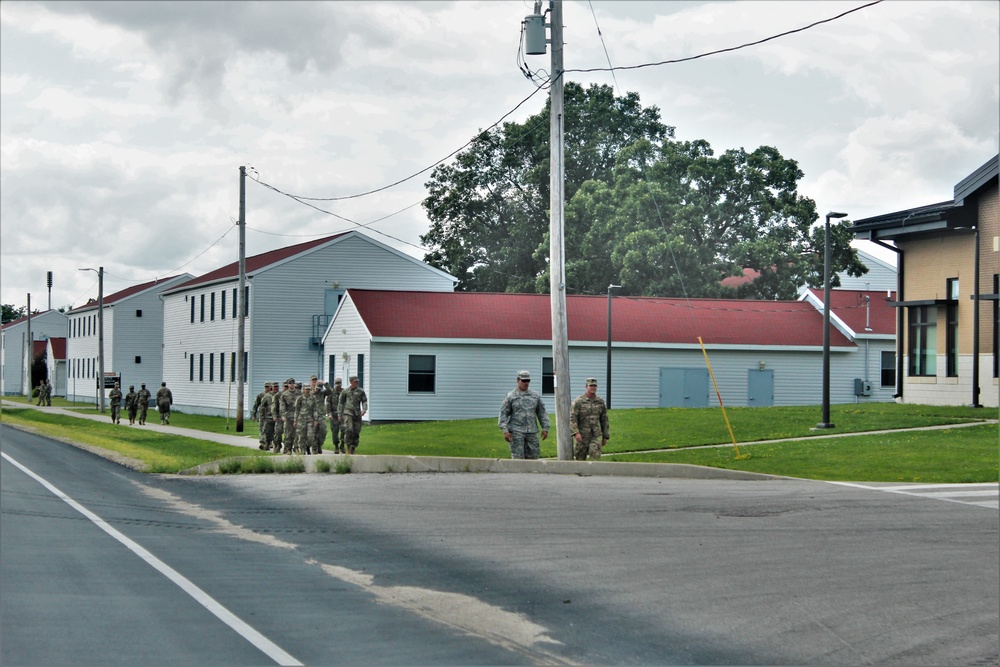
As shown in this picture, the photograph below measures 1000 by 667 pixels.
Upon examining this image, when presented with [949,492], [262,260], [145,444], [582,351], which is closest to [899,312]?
[582,351]

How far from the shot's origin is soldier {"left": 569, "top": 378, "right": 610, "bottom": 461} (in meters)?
19.7

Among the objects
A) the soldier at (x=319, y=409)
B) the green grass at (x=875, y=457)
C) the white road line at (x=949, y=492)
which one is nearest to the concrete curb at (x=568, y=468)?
the green grass at (x=875, y=457)

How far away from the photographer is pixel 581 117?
222ft

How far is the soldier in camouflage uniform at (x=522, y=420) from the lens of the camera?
747 inches

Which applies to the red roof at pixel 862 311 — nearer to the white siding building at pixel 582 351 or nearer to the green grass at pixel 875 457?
the white siding building at pixel 582 351

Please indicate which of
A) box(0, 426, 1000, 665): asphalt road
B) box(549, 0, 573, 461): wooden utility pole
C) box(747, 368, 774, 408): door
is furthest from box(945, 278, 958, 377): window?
box(0, 426, 1000, 665): asphalt road

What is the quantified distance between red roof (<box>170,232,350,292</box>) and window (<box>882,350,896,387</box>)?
78.3 feet

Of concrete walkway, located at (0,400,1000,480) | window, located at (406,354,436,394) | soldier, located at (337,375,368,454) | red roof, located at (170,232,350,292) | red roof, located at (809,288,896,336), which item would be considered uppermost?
red roof, located at (170,232,350,292)

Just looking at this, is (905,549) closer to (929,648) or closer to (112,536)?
(929,648)

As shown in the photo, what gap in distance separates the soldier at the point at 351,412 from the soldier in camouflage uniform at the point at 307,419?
1282mm

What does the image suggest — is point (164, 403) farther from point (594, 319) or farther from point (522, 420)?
point (522, 420)

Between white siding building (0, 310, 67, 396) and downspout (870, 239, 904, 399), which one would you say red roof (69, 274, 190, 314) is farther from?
downspout (870, 239, 904, 399)

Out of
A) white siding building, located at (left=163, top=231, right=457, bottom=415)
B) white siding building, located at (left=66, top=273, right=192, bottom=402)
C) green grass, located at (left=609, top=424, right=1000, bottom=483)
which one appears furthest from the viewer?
white siding building, located at (left=66, top=273, right=192, bottom=402)

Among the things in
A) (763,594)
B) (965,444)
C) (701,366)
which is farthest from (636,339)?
(763,594)
